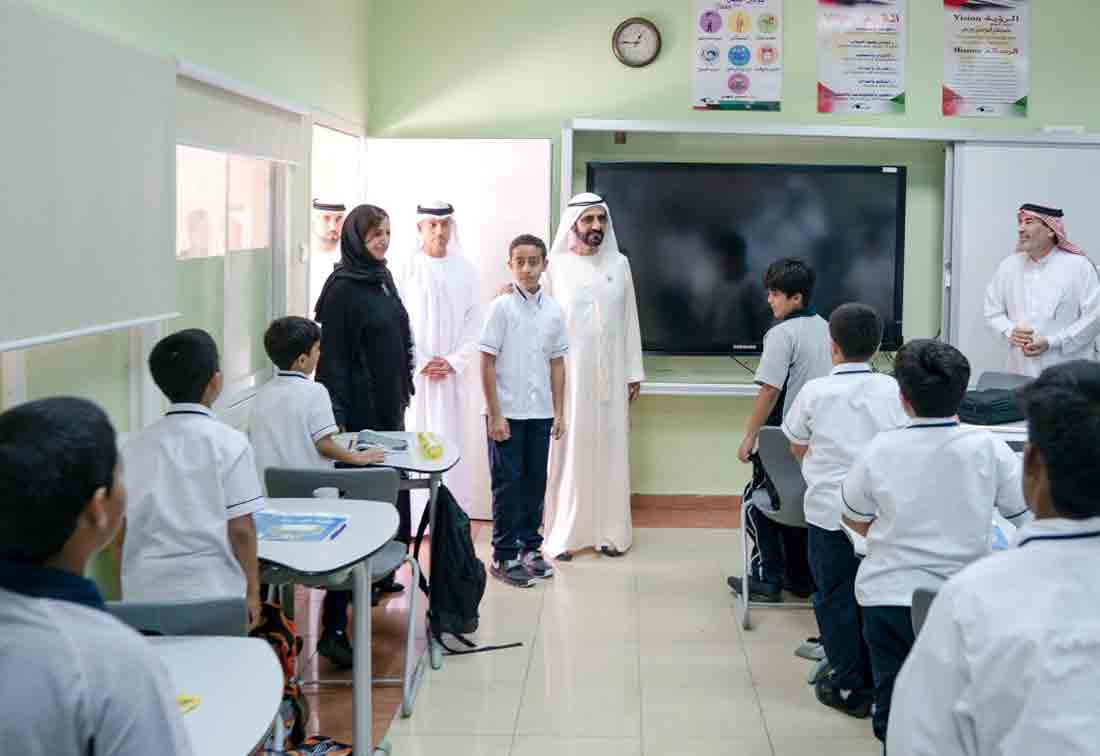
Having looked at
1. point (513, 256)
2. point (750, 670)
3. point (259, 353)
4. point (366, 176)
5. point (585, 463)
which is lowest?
point (750, 670)

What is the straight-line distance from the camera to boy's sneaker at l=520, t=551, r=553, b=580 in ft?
18.9

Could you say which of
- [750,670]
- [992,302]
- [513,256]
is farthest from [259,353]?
[992,302]

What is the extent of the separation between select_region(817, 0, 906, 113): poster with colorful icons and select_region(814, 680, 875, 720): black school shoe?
11.7 ft

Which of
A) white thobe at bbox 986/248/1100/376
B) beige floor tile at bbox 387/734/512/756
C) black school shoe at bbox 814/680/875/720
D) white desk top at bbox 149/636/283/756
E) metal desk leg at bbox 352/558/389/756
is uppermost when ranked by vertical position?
white thobe at bbox 986/248/1100/376

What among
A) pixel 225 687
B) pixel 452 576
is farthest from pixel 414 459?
pixel 225 687

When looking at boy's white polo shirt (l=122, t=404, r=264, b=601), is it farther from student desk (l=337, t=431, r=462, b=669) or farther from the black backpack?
the black backpack

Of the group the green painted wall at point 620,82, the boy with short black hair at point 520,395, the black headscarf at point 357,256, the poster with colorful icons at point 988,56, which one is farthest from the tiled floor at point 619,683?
the poster with colorful icons at point 988,56

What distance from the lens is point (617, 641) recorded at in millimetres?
4938

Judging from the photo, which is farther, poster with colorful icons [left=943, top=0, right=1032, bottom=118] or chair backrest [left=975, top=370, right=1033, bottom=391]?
poster with colorful icons [left=943, top=0, right=1032, bottom=118]

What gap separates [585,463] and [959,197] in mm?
2344

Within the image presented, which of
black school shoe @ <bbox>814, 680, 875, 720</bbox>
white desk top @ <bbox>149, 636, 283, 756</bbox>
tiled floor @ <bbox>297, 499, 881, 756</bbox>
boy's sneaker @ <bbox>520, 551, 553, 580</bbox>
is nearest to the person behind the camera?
white desk top @ <bbox>149, 636, 283, 756</bbox>

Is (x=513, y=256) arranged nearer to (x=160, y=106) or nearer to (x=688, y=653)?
(x=688, y=653)

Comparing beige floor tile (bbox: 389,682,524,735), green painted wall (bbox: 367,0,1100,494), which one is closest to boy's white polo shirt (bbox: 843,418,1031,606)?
beige floor tile (bbox: 389,682,524,735)

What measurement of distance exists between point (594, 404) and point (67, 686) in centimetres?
487
